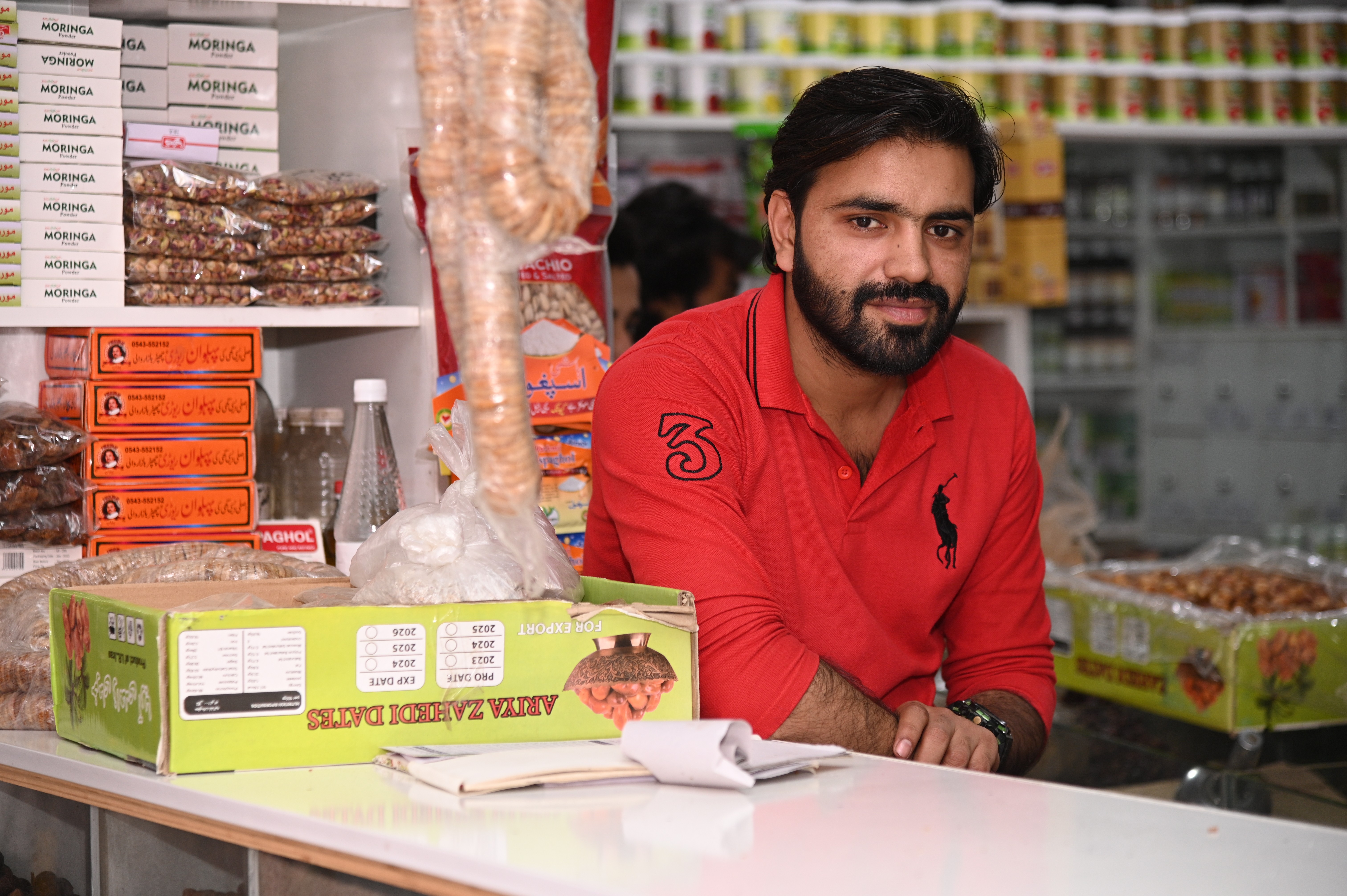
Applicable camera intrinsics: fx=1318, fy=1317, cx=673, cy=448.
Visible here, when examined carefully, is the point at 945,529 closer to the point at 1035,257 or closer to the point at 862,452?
the point at 862,452

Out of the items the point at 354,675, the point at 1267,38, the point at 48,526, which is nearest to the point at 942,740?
the point at 354,675

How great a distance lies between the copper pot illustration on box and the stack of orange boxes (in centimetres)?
89

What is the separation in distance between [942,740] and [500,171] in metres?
1.00

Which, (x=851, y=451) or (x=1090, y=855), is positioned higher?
(x=851, y=451)

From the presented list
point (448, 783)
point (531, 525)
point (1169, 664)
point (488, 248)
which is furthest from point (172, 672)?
point (1169, 664)

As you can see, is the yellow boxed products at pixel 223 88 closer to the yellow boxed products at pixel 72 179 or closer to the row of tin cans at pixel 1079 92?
the yellow boxed products at pixel 72 179

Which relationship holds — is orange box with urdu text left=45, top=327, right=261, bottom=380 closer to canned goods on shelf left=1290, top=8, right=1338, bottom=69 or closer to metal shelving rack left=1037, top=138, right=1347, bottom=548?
canned goods on shelf left=1290, top=8, right=1338, bottom=69

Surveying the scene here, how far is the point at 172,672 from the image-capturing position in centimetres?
112

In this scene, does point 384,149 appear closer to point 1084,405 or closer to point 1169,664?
point 1169,664

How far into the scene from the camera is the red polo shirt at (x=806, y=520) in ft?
5.19

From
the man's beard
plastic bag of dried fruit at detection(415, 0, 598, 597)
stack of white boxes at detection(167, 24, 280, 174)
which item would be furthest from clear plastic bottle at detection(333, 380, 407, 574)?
plastic bag of dried fruit at detection(415, 0, 598, 597)

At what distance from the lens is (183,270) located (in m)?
1.93

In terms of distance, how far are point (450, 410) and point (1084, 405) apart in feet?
13.8

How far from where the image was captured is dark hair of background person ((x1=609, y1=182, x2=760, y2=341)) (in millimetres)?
3645
